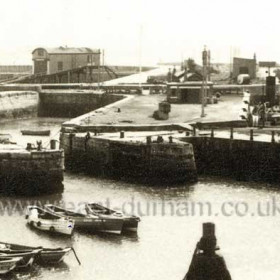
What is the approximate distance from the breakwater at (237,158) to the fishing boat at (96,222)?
45.4 feet

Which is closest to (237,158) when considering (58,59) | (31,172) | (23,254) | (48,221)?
(31,172)

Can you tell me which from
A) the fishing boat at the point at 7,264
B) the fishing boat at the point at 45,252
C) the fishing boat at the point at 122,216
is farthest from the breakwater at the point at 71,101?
the fishing boat at the point at 7,264

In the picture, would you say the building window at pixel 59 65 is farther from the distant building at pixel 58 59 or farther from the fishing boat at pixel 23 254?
the fishing boat at pixel 23 254

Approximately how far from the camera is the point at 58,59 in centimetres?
9738

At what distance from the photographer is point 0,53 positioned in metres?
139

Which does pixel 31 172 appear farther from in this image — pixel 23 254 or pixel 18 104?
pixel 18 104

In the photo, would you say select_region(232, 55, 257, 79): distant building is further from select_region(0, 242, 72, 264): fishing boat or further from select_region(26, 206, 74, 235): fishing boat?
select_region(0, 242, 72, 264): fishing boat

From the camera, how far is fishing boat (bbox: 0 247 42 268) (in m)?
22.5

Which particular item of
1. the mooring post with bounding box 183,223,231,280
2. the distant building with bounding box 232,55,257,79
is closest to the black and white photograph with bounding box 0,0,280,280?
the mooring post with bounding box 183,223,231,280

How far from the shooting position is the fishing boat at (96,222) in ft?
89.9

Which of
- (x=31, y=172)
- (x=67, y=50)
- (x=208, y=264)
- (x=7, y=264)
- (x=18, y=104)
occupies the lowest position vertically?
(x=7, y=264)

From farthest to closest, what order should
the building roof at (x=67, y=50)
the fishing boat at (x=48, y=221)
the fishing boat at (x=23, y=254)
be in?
1. the building roof at (x=67, y=50)
2. the fishing boat at (x=48, y=221)
3. the fishing boat at (x=23, y=254)

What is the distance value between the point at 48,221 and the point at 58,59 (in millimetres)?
71662

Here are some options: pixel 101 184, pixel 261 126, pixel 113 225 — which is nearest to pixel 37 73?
pixel 261 126
